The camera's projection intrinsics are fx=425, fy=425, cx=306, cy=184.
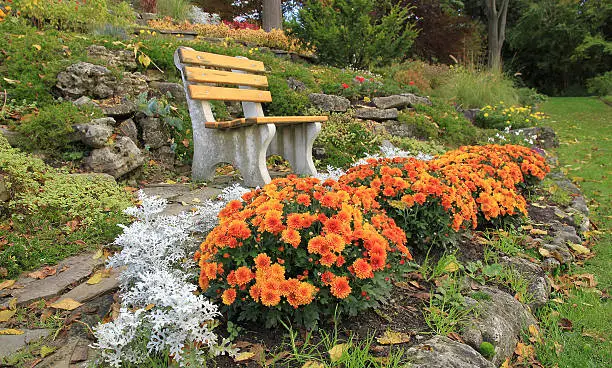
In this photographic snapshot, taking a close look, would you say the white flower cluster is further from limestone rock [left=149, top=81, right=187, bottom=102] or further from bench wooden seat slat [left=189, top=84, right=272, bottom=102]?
bench wooden seat slat [left=189, top=84, right=272, bottom=102]

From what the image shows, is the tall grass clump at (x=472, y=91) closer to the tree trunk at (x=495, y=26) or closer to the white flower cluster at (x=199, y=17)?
the white flower cluster at (x=199, y=17)

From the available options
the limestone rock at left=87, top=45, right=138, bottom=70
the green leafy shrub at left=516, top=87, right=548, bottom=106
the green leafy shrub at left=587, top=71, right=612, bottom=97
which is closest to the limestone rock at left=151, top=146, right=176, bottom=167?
the limestone rock at left=87, top=45, right=138, bottom=70

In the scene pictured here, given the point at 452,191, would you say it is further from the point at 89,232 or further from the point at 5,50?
the point at 5,50

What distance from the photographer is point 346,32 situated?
8984mm

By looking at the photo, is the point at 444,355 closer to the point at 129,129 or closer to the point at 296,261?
the point at 296,261

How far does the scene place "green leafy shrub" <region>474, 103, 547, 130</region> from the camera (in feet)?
26.5

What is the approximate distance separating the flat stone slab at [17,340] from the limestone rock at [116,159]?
215 cm

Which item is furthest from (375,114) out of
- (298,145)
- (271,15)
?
(271,15)

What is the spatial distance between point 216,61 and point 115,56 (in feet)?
5.88

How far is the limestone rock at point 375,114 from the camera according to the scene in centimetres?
652

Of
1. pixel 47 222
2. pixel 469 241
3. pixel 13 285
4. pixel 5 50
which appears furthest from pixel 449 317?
pixel 5 50

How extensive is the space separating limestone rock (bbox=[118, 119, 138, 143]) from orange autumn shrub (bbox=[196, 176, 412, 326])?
291 centimetres

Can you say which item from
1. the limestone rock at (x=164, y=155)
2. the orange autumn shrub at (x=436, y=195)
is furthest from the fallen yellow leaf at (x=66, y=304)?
Answer: the limestone rock at (x=164, y=155)

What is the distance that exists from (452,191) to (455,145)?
4.68 meters
